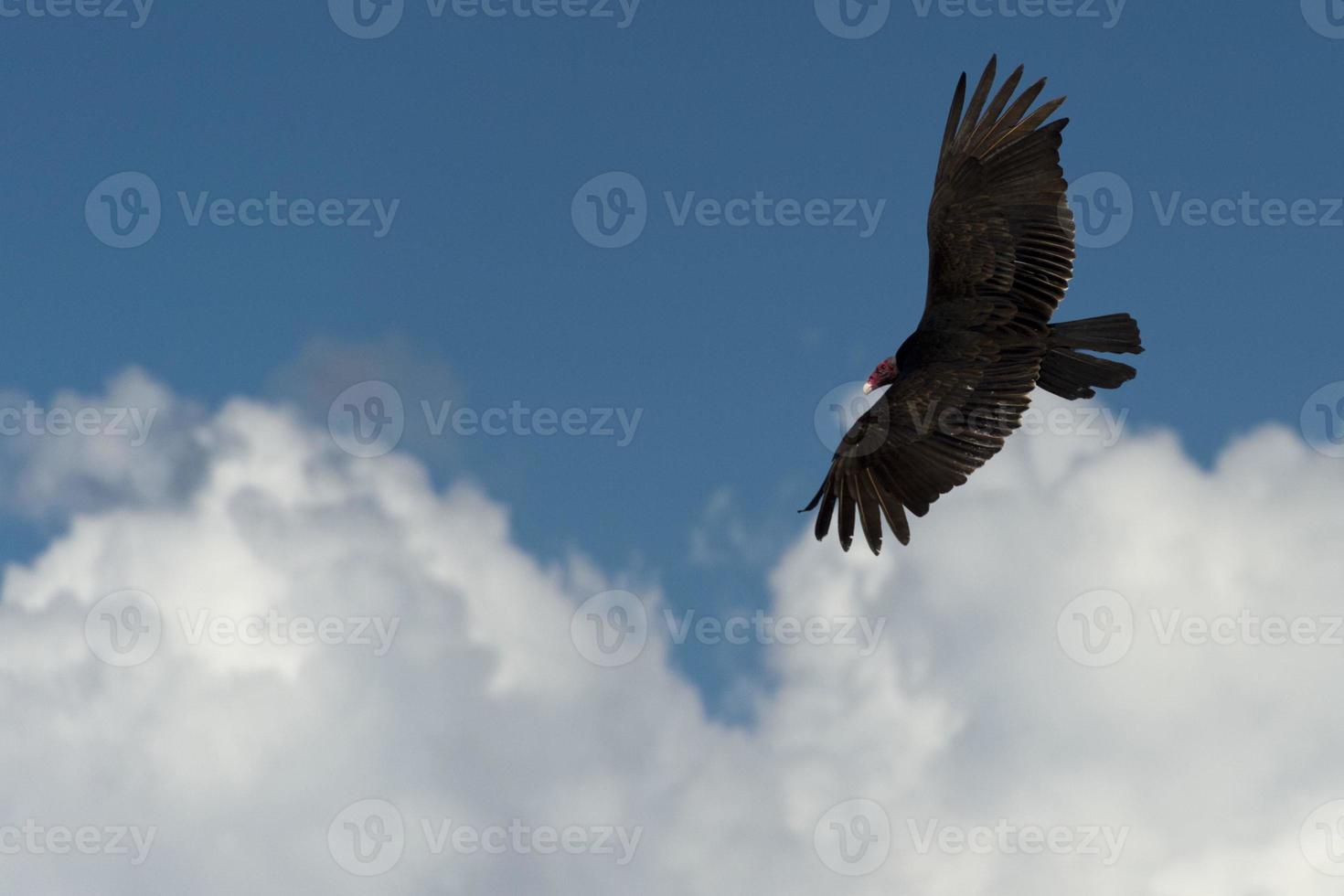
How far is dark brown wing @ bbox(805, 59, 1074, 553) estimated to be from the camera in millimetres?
13656

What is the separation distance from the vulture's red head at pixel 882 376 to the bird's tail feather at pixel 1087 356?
5.26 feet

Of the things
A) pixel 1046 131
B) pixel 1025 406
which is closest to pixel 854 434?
pixel 1025 406

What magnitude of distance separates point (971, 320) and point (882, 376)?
1.21 m

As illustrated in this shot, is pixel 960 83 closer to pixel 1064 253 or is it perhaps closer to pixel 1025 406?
pixel 1064 253

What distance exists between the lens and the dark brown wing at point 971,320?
13.7 m

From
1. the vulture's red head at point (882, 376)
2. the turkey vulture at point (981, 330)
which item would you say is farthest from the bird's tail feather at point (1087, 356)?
the vulture's red head at point (882, 376)

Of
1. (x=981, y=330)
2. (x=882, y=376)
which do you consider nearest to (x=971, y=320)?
(x=981, y=330)

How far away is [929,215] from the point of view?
48.5ft

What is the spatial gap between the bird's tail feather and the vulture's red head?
1.60 metres

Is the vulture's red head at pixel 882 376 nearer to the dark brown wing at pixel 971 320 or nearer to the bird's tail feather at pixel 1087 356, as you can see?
the dark brown wing at pixel 971 320

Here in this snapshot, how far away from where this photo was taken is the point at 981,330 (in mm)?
14312

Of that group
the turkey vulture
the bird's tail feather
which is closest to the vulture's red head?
the turkey vulture

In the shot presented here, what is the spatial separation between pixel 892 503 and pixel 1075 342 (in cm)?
289

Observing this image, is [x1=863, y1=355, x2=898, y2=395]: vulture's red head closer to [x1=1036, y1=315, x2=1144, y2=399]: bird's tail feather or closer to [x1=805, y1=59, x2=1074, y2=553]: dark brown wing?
[x1=805, y1=59, x2=1074, y2=553]: dark brown wing
